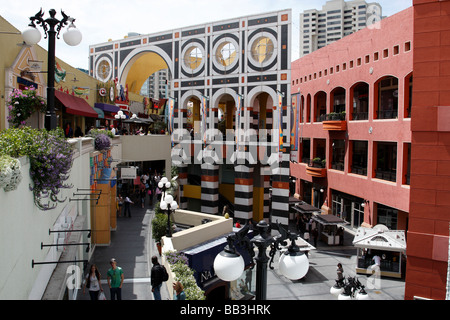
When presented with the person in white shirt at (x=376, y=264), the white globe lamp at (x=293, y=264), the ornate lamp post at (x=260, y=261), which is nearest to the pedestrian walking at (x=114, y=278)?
the ornate lamp post at (x=260, y=261)

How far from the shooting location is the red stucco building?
1258 centimetres

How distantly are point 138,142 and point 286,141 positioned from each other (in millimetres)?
10171

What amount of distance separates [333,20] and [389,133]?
120162 millimetres

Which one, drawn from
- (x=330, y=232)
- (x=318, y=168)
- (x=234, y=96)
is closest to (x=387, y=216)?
(x=330, y=232)

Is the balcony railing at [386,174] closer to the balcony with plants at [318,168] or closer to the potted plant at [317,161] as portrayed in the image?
the balcony with plants at [318,168]

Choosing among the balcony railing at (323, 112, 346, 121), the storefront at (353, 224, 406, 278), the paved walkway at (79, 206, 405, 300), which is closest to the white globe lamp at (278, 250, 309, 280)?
the paved walkway at (79, 206, 405, 300)

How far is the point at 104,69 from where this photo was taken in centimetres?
3192

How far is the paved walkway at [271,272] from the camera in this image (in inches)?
520

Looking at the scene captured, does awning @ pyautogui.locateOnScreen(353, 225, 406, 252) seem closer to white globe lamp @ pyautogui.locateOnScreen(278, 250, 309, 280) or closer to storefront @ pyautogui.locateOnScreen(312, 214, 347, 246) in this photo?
storefront @ pyautogui.locateOnScreen(312, 214, 347, 246)

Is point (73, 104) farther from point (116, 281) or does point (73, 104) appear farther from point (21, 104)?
point (116, 281)

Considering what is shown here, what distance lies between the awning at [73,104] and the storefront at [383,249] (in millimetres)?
15091

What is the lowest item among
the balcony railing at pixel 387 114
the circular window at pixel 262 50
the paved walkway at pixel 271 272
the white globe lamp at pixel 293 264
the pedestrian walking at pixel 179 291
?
the paved walkway at pixel 271 272

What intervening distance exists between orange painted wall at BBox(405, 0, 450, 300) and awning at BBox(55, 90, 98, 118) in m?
15.1

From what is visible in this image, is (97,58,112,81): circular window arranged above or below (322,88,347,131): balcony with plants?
above
